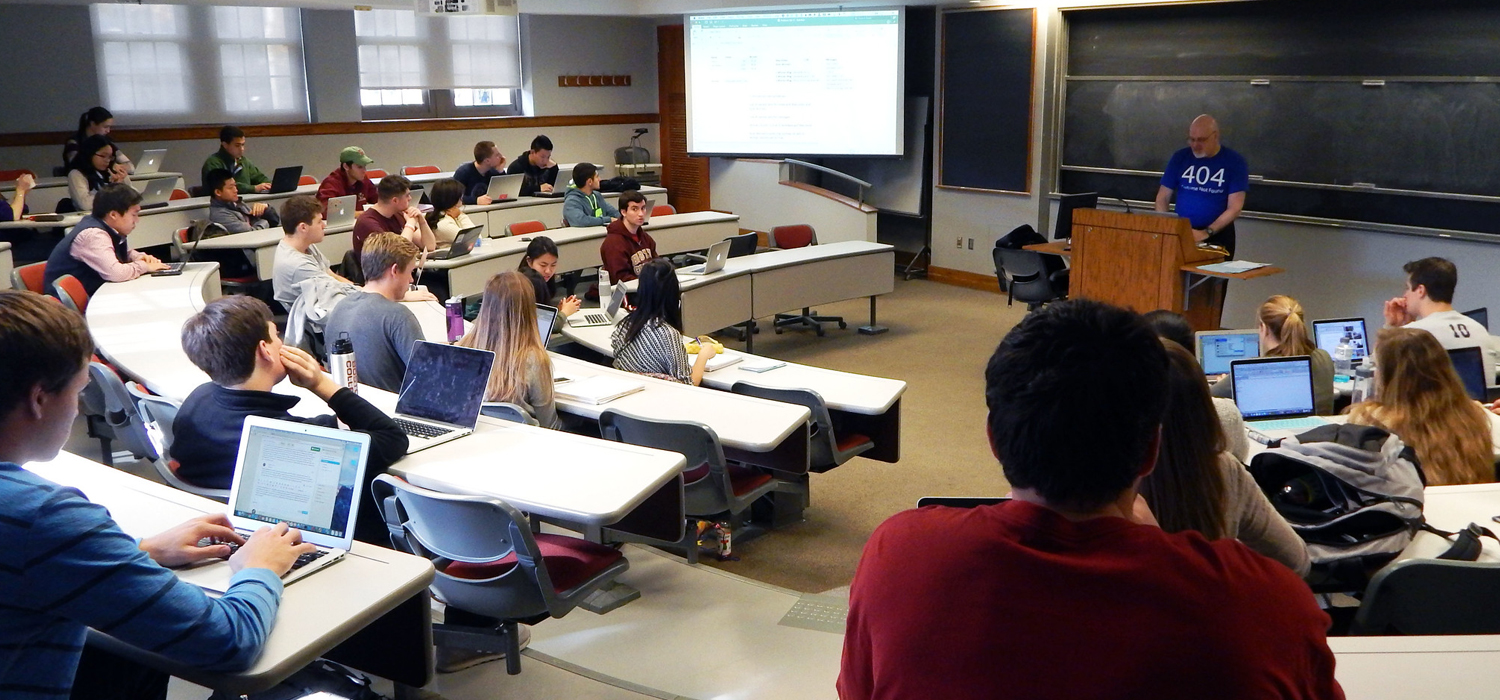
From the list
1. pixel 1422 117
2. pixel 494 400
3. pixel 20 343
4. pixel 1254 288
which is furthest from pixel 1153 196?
pixel 20 343

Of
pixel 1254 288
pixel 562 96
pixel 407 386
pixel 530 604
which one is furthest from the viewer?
pixel 562 96

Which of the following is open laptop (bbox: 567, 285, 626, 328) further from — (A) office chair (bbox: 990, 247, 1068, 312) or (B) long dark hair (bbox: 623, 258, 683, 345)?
(A) office chair (bbox: 990, 247, 1068, 312)

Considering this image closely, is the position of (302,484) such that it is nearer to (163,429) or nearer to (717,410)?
(163,429)

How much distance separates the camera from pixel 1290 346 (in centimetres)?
409

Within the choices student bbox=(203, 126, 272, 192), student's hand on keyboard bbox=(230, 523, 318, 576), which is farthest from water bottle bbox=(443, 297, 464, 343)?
student bbox=(203, 126, 272, 192)

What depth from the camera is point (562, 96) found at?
1315cm

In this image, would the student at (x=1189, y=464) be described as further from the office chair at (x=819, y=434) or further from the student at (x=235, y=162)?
the student at (x=235, y=162)

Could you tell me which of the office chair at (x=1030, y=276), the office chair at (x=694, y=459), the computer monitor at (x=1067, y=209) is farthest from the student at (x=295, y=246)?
the computer monitor at (x=1067, y=209)

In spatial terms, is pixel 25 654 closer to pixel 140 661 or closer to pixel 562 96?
pixel 140 661

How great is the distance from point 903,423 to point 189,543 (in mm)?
4238

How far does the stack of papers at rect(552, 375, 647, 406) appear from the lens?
4.20m

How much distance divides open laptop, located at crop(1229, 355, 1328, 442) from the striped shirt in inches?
83.6

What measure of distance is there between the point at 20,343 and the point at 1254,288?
25.5ft

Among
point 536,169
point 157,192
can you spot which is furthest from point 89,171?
point 536,169
